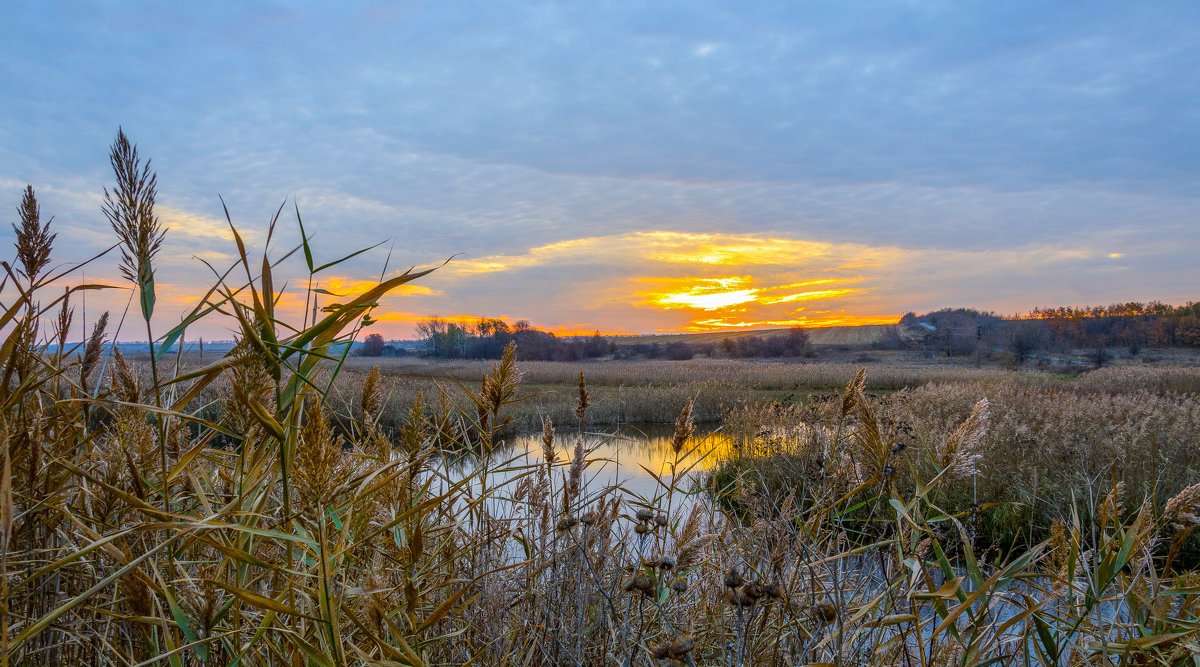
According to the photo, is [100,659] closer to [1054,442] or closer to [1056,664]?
[1056,664]

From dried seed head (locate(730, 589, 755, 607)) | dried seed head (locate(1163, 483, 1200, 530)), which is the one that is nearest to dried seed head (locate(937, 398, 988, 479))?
dried seed head (locate(1163, 483, 1200, 530))

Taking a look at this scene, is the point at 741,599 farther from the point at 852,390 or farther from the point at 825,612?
the point at 852,390

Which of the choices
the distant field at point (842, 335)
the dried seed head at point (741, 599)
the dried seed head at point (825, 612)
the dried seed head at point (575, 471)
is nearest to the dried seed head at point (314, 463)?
the dried seed head at point (741, 599)

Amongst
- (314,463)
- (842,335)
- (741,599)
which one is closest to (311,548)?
(314,463)

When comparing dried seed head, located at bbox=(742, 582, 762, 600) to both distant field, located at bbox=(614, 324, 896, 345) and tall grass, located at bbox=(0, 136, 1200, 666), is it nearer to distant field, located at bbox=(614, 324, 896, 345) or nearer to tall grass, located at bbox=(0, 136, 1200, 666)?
tall grass, located at bbox=(0, 136, 1200, 666)

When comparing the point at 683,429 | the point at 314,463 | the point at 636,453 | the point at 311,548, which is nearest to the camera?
the point at 314,463

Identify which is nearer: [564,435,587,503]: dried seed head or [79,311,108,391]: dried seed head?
[79,311,108,391]: dried seed head

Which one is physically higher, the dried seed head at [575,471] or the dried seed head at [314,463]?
the dried seed head at [314,463]

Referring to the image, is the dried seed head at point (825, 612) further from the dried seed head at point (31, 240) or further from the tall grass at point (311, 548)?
the dried seed head at point (31, 240)

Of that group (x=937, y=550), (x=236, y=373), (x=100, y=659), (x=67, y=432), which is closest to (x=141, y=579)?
(x=236, y=373)

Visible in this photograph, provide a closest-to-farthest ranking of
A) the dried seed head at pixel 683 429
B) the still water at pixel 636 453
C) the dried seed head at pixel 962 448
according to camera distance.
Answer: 1. the dried seed head at pixel 962 448
2. the dried seed head at pixel 683 429
3. the still water at pixel 636 453

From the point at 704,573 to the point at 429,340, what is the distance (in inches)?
2544

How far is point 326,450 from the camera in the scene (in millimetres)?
996

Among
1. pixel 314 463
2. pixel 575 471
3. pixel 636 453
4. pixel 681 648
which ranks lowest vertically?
pixel 636 453
